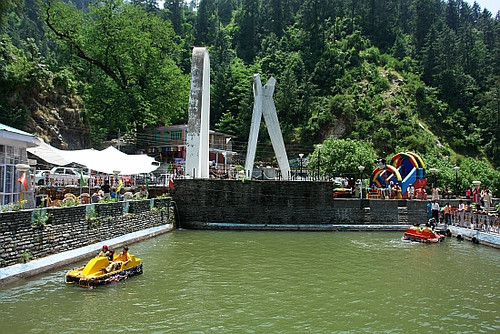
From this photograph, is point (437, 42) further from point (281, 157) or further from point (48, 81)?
point (48, 81)

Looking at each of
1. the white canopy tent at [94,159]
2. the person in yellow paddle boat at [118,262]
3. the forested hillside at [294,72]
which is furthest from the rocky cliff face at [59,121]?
the person in yellow paddle boat at [118,262]

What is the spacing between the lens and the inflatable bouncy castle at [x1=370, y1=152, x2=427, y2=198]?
3165 cm

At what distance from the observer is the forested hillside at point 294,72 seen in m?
44.7

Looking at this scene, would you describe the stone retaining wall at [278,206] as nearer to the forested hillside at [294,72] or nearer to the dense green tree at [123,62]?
the forested hillside at [294,72]

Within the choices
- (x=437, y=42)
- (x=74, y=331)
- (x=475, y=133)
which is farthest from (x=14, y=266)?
(x=437, y=42)

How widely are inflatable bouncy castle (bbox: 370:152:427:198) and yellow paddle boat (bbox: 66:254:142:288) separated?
75.3ft

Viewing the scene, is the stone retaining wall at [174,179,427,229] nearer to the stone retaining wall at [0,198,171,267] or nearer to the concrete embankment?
the stone retaining wall at [0,198,171,267]

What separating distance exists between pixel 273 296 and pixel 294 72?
6568cm

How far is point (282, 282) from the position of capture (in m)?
13.1

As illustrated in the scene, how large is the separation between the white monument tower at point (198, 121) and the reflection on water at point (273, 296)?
32.3ft

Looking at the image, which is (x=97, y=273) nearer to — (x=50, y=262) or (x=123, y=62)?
(x=50, y=262)

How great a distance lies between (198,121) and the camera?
1105 inches

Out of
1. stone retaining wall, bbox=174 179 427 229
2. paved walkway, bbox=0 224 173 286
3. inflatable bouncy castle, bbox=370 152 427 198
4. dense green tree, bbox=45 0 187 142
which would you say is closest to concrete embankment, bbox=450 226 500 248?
stone retaining wall, bbox=174 179 427 229

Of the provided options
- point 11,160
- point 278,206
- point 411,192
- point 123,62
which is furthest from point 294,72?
point 11,160
